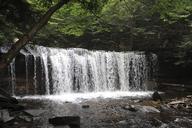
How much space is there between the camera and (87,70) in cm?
2544

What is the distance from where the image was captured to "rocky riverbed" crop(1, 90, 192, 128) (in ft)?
41.2

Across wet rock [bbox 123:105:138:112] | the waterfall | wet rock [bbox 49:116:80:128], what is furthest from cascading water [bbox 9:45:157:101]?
wet rock [bbox 49:116:80:128]

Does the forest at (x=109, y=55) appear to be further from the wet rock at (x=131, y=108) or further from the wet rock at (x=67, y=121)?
the wet rock at (x=67, y=121)

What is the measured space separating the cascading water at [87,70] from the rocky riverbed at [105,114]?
4.24 metres

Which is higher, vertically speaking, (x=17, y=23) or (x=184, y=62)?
(x=17, y=23)

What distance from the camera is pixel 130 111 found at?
16500mm

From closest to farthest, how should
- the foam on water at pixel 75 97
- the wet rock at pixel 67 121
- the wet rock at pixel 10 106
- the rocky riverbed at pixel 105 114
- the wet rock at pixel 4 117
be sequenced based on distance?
1. the wet rock at pixel 4 117
2. the wet rock at pixel 67 121
3. the rocky riverbed at pixel 105 114
4. the wet rock at pixel 10 106
5. the foam on water at pixel 75 97

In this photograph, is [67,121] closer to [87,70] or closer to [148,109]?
[148,109]

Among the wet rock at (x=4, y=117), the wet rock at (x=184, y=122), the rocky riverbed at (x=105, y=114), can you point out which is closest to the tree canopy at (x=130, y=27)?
the rocky riverbed at (x=105, y=114)

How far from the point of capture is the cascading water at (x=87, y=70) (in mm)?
23828

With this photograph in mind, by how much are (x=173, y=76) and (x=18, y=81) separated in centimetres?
1198

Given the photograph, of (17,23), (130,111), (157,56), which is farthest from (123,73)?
(17,23)

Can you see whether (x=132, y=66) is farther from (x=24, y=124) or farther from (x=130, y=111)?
(x=24, y=124)

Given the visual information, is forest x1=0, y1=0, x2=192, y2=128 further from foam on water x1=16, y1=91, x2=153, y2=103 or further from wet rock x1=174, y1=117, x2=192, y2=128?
wet rock x1=174, y1=117, x2=192, y2=128
